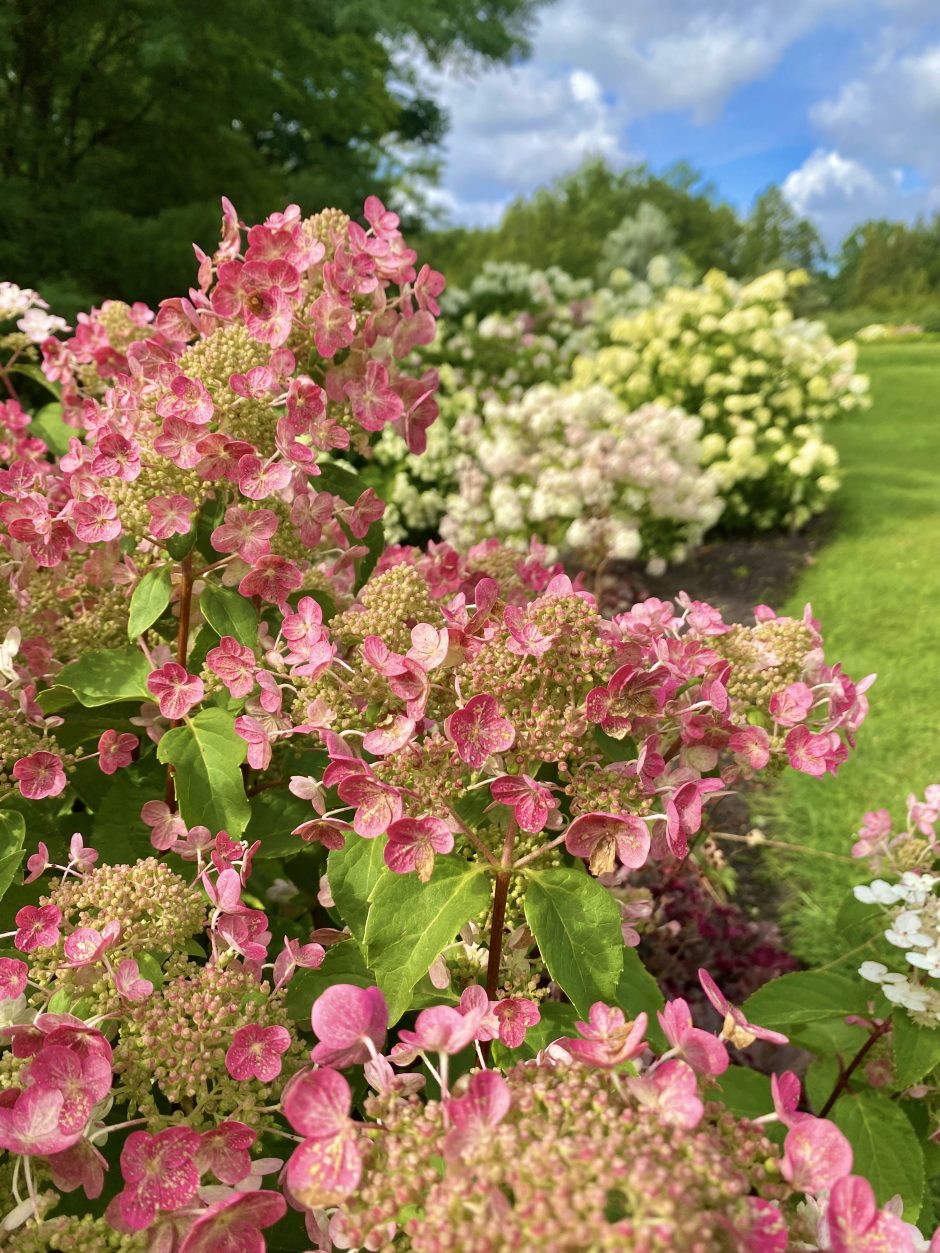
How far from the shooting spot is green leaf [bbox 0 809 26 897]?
1.11 meters

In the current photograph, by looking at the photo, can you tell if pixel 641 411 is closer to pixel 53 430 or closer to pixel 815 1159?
pixel 53 430

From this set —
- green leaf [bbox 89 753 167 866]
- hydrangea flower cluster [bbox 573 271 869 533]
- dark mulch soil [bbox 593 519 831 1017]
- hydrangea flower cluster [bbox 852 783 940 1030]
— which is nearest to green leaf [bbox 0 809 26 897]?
green leaf [bbox 89 753 167 866]

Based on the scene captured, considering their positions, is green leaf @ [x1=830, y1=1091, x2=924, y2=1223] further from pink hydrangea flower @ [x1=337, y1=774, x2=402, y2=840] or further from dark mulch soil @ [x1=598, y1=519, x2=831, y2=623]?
dark mulch soil @ [x1=598, y1=519, x2=831, y2=623]

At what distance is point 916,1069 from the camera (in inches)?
51.9

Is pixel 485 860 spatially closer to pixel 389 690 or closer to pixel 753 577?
pixel 389 690

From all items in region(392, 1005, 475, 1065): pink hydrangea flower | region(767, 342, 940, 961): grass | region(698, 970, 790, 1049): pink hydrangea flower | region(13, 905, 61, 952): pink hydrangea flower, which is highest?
region(13, 905, 61, 952): pink hydrangea flower

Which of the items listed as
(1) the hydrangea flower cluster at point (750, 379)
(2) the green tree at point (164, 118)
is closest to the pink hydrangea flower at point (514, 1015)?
(1) the hydrangea flower cluster at point (750, 379)

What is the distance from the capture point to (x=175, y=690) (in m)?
1.21

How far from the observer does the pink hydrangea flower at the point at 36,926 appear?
92cm

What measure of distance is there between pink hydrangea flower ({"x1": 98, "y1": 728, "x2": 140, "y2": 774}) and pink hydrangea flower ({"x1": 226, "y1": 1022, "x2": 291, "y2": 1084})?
1.77 feet

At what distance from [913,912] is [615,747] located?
2.53 ft

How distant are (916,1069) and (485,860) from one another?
803 mm

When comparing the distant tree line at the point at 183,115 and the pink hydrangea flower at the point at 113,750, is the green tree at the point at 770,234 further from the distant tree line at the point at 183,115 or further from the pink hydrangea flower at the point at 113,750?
the pink hydrangea flower at the point at 113,750

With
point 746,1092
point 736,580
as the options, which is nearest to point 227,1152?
point 746,1092
